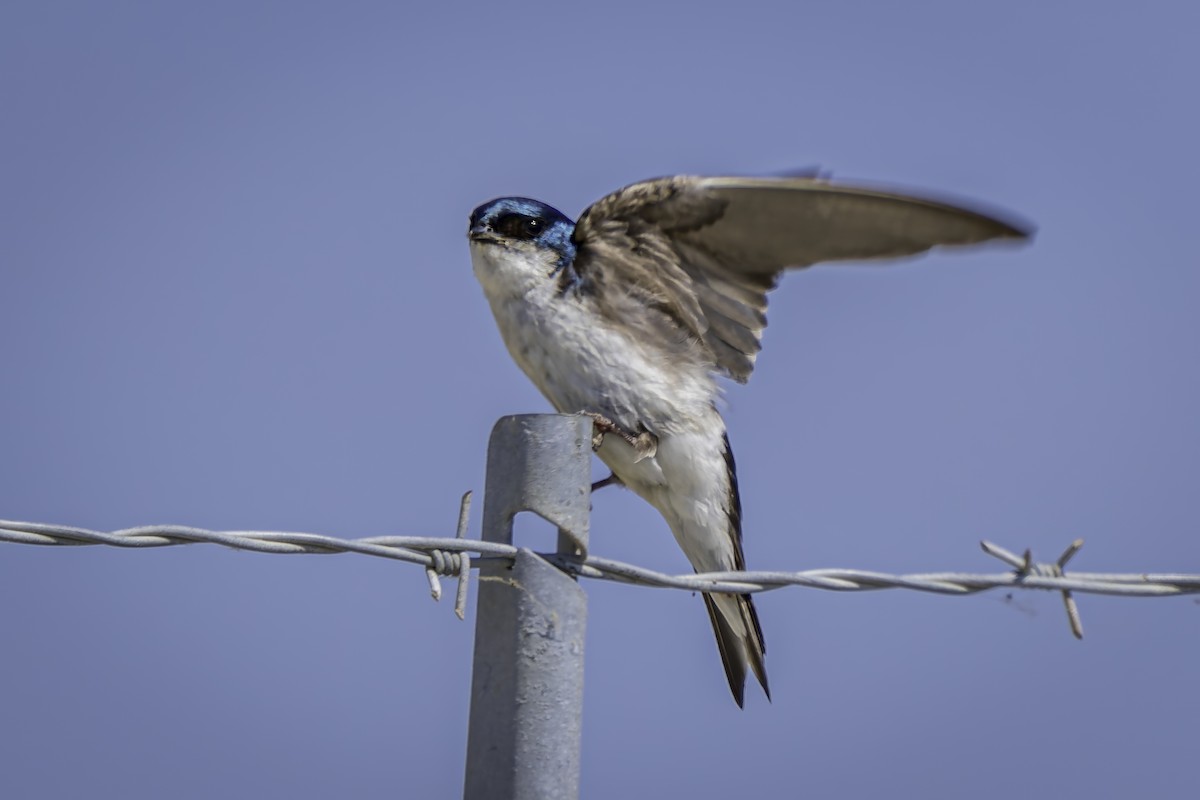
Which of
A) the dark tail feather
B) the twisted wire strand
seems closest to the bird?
the dark tail feather

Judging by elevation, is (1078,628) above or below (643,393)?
below

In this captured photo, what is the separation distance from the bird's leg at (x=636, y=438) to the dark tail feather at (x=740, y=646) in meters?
0.51

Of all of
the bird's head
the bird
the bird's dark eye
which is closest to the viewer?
the bird

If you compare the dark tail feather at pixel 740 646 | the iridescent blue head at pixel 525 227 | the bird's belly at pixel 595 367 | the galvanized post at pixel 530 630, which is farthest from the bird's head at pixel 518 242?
the galvanized post at pixel 530 630

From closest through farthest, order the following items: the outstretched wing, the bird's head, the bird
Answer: the outstretched wing < the bird < the bird's head

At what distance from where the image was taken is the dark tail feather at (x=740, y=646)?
189 inches

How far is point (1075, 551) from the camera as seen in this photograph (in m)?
3.02

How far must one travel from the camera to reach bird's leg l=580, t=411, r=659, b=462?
4.75 m

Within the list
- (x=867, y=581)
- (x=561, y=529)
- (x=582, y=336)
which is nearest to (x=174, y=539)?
(x=561, y=529)

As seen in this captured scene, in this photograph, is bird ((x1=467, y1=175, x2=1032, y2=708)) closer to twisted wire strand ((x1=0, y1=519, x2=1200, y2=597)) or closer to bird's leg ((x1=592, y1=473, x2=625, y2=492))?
bird's leg ((x1=592, y1=473, x2=625, y2=492))

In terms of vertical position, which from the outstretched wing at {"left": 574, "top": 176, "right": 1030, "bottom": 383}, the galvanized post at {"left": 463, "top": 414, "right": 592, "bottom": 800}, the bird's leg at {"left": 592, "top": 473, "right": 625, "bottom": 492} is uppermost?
the outstretched wing at {"left": 574, "top": 176, "right": 1030, "bottom": 383}

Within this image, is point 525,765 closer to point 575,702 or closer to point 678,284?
point 575,702

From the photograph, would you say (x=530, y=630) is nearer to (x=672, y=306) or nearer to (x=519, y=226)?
(x=672, y=306)

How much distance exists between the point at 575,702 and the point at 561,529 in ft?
1.12
